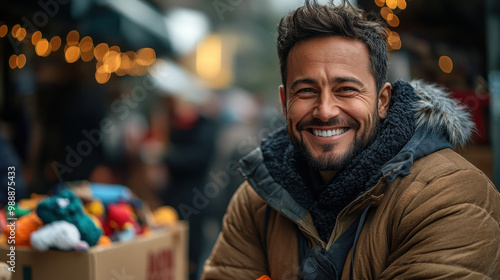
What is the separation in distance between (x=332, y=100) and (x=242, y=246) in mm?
794

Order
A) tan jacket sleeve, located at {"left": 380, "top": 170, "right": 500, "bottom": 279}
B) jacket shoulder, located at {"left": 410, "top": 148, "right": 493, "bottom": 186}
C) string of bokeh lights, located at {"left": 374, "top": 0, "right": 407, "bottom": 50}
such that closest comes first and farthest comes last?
tan jacket sleeve, located at {"left": 380, "top": 170, "right": 500, "bottom": 279} < jacket shoulder, located at {"left": 410, "top": 148, "right": 493, "bottom": 186} < string of bokeh lights, located at {"left": 374, "top": 0, "right": 407, "bottom": 50}

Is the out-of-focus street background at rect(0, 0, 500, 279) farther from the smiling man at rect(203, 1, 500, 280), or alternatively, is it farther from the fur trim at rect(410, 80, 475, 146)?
the smiling man at rect(203, 1, 500, 280)

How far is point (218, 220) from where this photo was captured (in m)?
4.90

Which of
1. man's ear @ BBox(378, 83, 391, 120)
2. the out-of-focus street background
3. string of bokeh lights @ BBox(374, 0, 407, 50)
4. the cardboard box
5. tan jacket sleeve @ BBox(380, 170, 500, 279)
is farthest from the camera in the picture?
string of bokeh lights @ BBox(374, 0, 407, 50)

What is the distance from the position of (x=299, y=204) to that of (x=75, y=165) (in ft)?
10.2

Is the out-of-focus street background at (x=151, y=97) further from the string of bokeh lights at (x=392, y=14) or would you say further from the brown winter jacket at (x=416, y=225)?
the brown winter jacket at (x=416, y=225)

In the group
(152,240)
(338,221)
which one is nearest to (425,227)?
(338,221)

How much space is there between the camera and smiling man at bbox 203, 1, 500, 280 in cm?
158

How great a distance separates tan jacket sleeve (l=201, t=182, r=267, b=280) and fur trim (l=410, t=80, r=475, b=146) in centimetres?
77

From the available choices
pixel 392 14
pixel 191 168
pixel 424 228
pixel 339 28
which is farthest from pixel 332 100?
pixel 191 168

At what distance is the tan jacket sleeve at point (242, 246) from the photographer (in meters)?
2.15

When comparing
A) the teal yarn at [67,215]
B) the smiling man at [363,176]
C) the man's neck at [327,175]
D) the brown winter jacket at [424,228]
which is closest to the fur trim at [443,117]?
the smiling man at [363,176]

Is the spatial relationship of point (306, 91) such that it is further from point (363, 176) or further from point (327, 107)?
point (363, 176)

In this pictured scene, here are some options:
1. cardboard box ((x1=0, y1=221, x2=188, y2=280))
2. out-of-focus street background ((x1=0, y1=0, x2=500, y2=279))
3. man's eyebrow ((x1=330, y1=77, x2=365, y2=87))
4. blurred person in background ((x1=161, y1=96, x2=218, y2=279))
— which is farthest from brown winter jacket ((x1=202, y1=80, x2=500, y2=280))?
blurred person in background ((x1=161, y1=96, x2=218, y2=279))
